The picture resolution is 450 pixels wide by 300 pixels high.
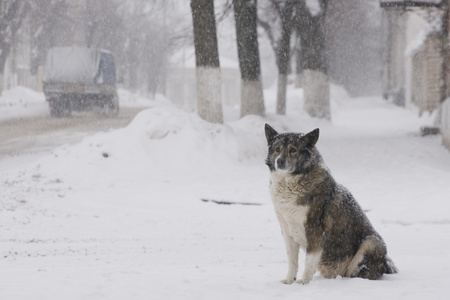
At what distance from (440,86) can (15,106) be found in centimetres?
1937

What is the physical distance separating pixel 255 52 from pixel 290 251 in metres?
15.0

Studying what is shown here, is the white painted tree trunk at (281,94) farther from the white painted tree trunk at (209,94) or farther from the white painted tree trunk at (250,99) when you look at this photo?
the white painted tree trunk at (209,94)

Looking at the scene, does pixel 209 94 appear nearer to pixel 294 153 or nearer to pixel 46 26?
pixel 294 153

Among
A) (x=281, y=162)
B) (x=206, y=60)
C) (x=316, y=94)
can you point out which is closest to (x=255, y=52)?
(x=206, y=60)

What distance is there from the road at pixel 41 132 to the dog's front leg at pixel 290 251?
35.5 feet

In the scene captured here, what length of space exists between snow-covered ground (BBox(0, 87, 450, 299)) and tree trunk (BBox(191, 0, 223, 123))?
2.61 ft

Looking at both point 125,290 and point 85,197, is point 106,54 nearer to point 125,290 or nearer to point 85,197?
point 85,197

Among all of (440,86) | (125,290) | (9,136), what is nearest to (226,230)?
(125,290)

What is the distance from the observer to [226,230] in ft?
30.0

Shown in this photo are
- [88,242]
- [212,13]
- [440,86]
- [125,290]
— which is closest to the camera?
[125,290]

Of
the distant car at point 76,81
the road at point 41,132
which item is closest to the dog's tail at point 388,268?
the road at point 41,132

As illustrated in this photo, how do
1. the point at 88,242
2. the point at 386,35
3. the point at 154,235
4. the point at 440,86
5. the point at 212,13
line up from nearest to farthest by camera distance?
the point at 88,242 < the point at 154,235 < the point at 212,13 < the point at 440,86 < the point at 386,35

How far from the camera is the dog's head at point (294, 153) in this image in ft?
15.0

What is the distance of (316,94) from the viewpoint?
24750 millimetres
